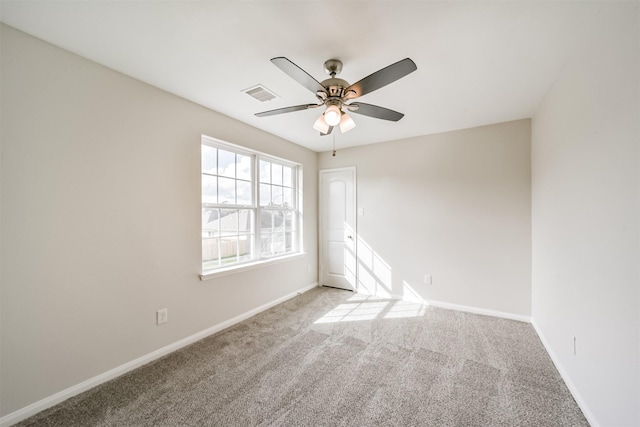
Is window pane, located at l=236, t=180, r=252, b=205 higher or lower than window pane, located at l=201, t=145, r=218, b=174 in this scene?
lower

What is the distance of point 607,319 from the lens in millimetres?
1438

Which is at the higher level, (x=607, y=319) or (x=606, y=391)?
(x=607, y=319)

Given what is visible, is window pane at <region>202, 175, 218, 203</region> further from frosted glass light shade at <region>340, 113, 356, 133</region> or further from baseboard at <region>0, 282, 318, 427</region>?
frosted glass light shade at <region>340, 113, 356, 133</region>

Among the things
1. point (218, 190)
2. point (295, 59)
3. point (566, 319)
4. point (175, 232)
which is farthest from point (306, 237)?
point (566, 319)

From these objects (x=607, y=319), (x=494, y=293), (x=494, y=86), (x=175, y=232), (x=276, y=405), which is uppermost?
(x=494, y=86)

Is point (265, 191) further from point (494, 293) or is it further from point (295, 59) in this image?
point (494, 293)

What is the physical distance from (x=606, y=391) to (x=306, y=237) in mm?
3567

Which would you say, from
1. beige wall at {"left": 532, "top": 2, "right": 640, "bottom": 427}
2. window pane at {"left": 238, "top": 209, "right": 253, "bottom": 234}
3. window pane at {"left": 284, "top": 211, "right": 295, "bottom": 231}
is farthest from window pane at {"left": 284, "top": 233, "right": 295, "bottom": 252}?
beige wall at {"left": 532, "top": 2, "right": 640, "bottom": 427}

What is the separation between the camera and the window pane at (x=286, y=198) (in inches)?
163

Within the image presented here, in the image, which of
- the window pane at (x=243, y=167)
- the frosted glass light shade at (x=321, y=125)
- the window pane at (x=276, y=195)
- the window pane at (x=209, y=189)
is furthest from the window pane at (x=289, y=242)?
the frosted glass light shade at (x=321, y=125)

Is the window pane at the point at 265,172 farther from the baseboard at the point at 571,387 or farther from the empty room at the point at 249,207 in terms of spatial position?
the baseboard at the point at 571,387

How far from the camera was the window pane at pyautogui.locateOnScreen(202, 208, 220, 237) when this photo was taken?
292 centimetres

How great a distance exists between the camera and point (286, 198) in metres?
4.21

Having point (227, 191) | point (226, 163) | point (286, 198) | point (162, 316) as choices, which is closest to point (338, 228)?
point (286, 198)
